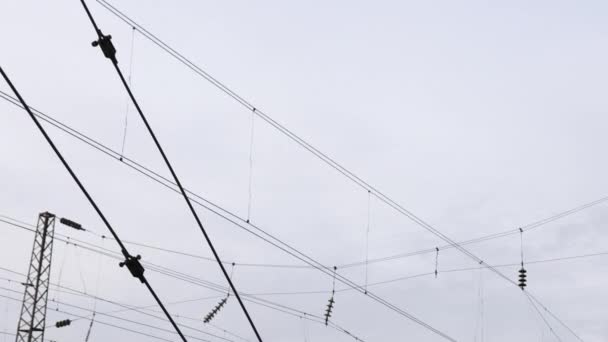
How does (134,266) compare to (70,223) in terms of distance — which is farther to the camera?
(70,223)

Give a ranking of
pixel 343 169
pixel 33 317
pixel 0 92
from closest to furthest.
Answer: pixel 0 92
pixel 343 169
pixel 33 317

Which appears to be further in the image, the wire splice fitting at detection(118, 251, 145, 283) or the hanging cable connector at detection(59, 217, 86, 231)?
the hanging cable connector at detection(59, 217, 86, 231)

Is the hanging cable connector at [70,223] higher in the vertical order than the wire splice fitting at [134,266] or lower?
higher

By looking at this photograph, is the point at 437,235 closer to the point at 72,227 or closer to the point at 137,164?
the point at 72,227

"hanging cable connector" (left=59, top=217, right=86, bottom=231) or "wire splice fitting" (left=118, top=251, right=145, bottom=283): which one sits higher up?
"hanging cable connector" (left=59, top=217, right=86, bottom=231)

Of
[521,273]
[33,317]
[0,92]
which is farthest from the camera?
[521,273]

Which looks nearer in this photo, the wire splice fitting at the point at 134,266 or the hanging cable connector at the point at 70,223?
the wire splice fitting at the point at 134,266

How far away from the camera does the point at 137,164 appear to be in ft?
69.5

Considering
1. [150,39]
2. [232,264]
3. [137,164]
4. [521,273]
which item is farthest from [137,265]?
[521,273]

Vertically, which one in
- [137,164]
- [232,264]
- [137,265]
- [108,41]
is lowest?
[137,265]

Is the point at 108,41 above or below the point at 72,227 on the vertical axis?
below

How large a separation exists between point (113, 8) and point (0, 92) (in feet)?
15.5

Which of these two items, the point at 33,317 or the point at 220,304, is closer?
the point at 33,317

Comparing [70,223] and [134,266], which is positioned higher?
[70,223]
